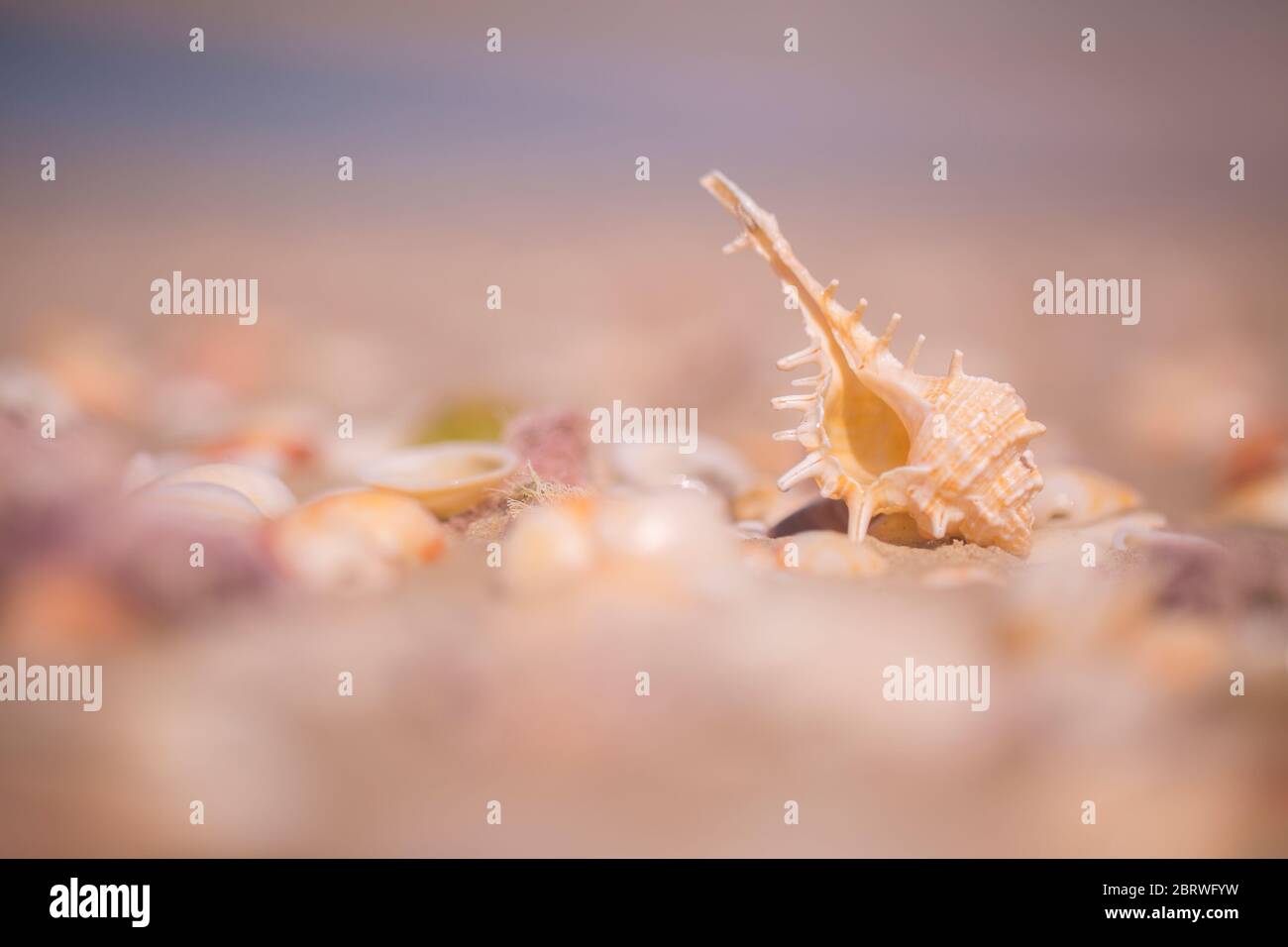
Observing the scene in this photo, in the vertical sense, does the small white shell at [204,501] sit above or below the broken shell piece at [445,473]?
below

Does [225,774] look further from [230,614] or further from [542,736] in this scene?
[542,736]

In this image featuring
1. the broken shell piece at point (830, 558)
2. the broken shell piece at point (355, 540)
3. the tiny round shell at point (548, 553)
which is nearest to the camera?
the tiny round shell at point (548, 553)

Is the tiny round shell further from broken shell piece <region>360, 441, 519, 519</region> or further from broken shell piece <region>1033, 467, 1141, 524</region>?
broken shell piece <region>1033, 467, 1141, 524</region>

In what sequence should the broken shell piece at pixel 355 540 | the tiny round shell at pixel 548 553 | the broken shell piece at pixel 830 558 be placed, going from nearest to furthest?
1. the tiny round shell at pixel 548 553
2. the broken shell piece at pixel 355 540
3. the broken shell piece at pixel 830 558

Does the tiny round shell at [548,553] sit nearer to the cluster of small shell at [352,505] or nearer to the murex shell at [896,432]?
the cluster of small shell at [352,505]

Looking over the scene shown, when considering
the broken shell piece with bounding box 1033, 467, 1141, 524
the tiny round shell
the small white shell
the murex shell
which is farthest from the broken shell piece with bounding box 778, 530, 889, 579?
the small white shell

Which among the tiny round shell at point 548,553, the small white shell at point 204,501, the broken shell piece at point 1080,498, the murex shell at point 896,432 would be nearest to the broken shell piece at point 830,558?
the murex shell at point 896,432
